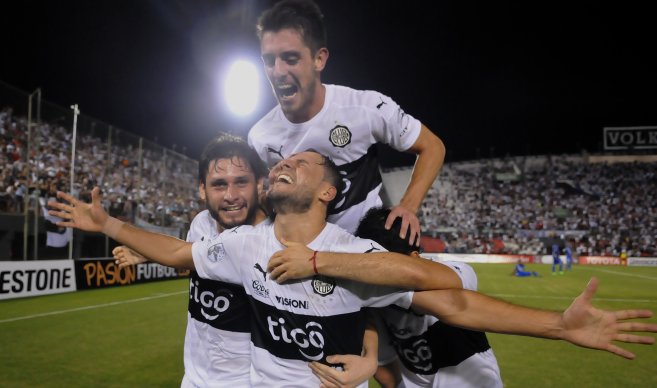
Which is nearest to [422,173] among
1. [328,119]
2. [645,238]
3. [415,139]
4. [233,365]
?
[415,139]

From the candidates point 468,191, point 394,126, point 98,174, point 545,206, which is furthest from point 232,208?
point 468,191

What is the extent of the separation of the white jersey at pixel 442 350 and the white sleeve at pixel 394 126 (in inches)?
43.2

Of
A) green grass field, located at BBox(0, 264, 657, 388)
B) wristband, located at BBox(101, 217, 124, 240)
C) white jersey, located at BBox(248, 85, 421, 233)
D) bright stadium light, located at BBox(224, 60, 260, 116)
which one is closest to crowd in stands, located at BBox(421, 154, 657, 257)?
bright stadium light, located at BBox(224, 60, 260, 116)

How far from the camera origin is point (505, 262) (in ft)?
128

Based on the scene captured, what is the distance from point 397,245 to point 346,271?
0.63 m

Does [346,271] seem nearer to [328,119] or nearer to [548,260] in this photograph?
[328,119]

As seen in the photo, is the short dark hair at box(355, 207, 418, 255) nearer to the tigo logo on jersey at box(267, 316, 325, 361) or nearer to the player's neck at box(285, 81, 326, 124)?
the tigo logo on jersey at box(267, 316, 325, 361)

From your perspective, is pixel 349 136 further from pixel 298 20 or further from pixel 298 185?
pixel 298 185

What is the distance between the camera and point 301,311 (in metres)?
2.72

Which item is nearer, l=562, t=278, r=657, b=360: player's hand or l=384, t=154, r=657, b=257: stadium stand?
l=562, t=278, r=657, b=360: player's hand

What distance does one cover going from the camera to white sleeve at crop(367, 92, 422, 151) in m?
3.77

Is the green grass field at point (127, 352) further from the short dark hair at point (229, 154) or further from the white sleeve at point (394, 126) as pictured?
the white sleeve at point (394, 126)

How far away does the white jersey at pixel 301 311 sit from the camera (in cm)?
270

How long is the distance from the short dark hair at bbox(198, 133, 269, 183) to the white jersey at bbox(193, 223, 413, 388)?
851 mm
